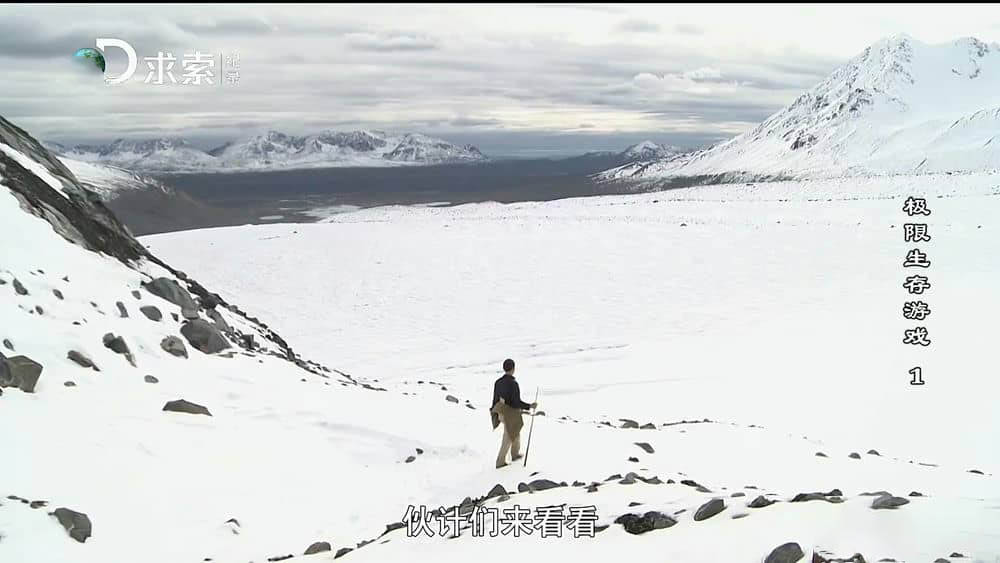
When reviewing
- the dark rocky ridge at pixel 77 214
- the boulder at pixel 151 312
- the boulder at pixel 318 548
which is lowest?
the boulder at pixel 318 548

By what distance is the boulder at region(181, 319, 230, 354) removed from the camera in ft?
48.8

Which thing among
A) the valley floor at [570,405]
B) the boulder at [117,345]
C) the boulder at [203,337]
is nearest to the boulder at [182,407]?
the valley floor at [570,405]

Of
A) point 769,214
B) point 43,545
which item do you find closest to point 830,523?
point 43,545

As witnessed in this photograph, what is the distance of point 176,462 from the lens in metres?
10.4

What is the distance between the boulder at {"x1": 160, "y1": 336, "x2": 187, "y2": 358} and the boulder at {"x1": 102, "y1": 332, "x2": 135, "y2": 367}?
89 cm

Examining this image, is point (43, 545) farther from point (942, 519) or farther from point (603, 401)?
point (603, 401)

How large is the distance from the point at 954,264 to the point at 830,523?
30845 mm

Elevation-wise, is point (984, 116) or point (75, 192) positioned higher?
point (984, 116)

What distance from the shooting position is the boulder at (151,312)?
14.9 m

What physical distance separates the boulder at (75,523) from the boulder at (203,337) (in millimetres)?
6676

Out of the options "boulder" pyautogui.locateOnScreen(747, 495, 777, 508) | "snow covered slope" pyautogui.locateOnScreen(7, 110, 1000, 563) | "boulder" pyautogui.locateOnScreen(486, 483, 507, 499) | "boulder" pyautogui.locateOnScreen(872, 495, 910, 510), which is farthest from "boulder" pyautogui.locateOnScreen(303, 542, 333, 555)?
"boulder" pyautogui.locateOnScreen(872, 495, 910, 510)

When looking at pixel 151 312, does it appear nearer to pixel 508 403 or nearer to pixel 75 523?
pixel 75 523

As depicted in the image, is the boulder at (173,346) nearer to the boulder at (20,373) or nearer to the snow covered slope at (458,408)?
the snow covered slope at (458,408)

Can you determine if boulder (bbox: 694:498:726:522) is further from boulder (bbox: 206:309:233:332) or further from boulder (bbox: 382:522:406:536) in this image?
boulder (bbox: 206:309:233:332)
